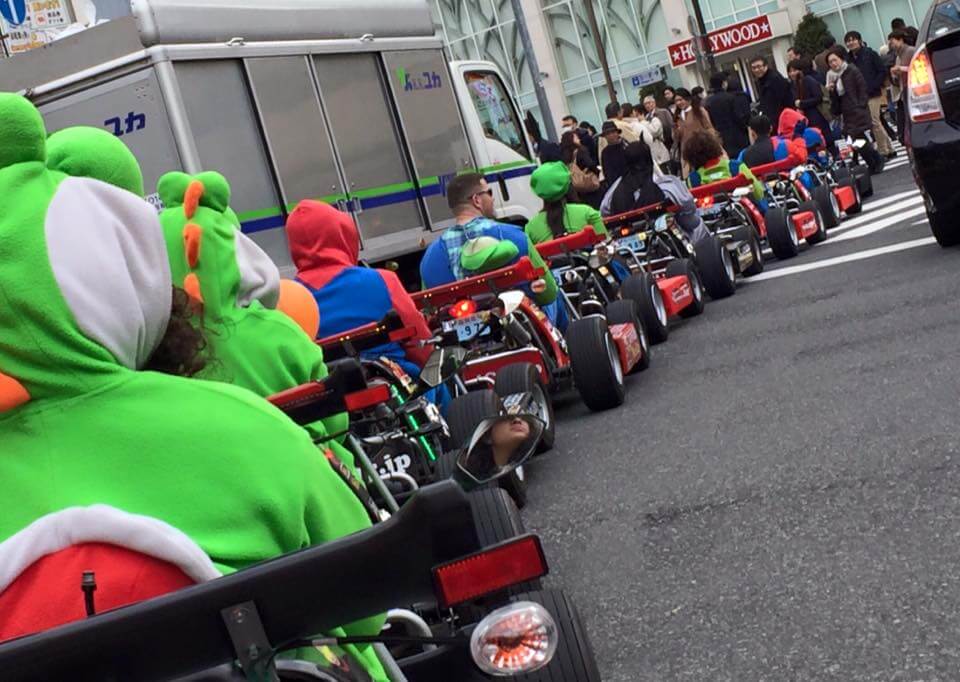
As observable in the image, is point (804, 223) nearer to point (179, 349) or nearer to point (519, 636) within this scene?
point (179, 349)

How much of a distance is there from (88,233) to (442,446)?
4762 millimetres

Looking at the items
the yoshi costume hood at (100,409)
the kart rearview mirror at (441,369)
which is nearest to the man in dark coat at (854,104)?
the kart rearview mirror at (441,369)

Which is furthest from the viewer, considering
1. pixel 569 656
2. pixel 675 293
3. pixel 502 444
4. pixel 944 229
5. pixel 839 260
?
pixel 839 260

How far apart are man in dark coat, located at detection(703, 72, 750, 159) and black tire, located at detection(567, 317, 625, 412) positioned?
1188 cm

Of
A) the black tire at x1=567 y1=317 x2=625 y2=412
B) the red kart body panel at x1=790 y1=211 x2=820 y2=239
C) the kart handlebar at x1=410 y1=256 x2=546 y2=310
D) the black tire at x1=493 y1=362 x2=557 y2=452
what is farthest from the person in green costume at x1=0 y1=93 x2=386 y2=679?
the red kart body panel at x1=790 y1=211 x2=820 y2=239

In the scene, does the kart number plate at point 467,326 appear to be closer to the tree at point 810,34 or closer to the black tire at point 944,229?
the black tire at point 944,229

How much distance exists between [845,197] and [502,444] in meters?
14.7

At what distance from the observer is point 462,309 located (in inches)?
342

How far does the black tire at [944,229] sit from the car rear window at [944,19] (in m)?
1.04

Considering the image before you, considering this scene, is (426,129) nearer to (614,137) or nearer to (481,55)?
(614,137)

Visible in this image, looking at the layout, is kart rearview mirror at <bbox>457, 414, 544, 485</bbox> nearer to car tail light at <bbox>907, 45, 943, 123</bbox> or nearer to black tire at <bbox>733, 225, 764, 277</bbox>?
car tail light at <bbox>907, 45, 943, 123</bbox>

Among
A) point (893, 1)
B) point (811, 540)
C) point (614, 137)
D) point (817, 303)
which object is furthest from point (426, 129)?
point (893, 1)

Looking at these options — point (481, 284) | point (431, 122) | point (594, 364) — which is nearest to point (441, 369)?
point (481, 284)

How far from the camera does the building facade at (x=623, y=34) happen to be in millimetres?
46594
